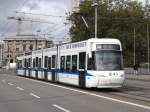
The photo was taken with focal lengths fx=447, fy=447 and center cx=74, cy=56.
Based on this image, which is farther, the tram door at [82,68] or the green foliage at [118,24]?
the green foliage at [118,24]

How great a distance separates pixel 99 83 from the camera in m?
24.6

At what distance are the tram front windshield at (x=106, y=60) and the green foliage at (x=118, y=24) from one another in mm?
53654

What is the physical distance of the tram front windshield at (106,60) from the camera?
983 inches

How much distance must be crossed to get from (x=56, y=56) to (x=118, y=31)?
165 feet

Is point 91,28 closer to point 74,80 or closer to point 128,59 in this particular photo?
point 128,59

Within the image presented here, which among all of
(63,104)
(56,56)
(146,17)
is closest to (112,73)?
(63,104)

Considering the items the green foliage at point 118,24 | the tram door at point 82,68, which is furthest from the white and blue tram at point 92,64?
the green foliage at point 118,24

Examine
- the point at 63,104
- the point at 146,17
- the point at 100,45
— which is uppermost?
the point at 146,17

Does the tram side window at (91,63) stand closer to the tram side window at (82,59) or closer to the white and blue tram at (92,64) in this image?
the white and blue tram at (92,64)

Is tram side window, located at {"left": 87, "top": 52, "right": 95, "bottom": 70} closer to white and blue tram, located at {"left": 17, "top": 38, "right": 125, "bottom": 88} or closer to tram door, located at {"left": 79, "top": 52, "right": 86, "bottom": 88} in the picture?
white and blue tram, located at {"left": 17, "top": 38, "right": 125, "bottom": 88}

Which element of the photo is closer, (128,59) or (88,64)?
(88,64)

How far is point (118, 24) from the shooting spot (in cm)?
8569

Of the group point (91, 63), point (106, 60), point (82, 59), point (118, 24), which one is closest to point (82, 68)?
point (82, 59)

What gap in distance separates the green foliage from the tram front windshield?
176ft
